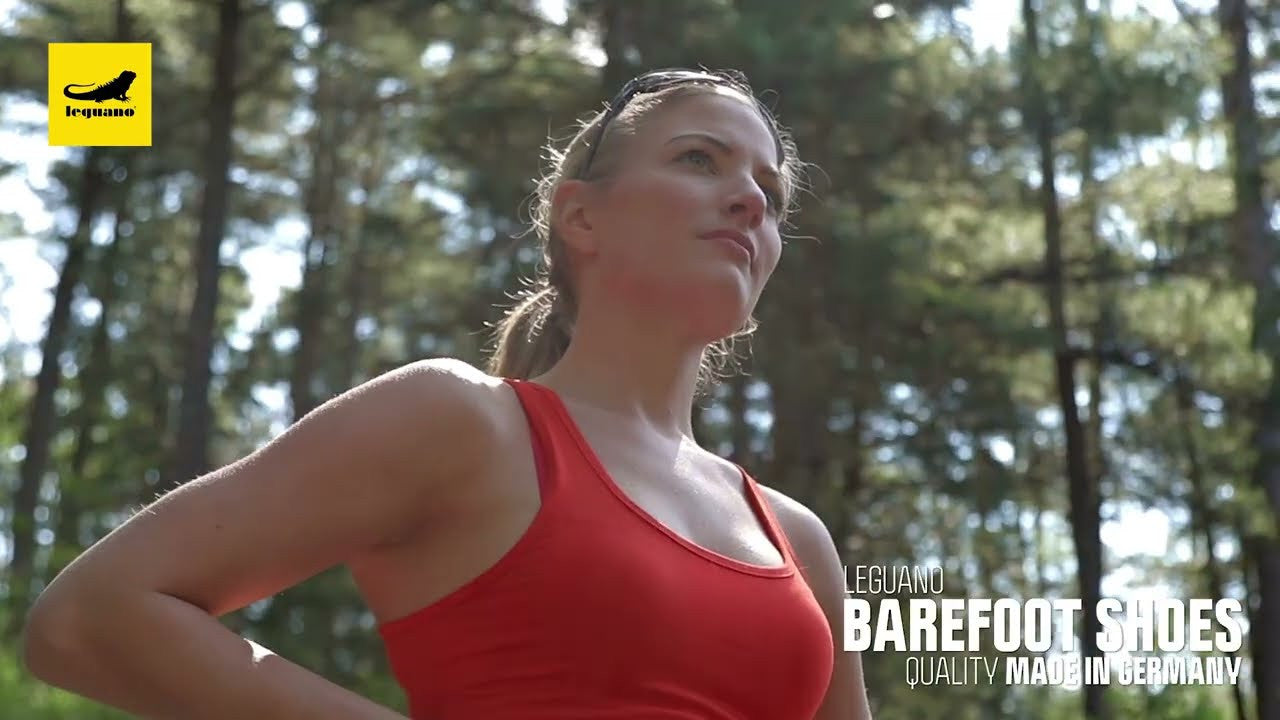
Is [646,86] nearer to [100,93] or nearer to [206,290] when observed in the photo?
[100,93]

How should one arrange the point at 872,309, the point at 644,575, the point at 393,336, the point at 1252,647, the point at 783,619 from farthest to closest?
the point at 393,336
the point at 1252,647
the point at 872,309
the point at 783,619
the point at 644,575

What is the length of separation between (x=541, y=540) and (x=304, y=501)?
209 millimetres

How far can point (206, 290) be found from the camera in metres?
9.48

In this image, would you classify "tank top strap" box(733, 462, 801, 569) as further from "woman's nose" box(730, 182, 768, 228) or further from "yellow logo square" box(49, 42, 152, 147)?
"yellow logo square" box(49, 42, 152, 147)

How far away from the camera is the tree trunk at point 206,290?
915 cm

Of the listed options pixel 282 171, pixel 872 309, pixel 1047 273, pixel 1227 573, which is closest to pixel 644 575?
pixel 872 309

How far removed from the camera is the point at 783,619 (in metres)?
1.37

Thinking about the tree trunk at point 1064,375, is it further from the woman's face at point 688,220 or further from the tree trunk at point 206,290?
the woman's face at point 688,220

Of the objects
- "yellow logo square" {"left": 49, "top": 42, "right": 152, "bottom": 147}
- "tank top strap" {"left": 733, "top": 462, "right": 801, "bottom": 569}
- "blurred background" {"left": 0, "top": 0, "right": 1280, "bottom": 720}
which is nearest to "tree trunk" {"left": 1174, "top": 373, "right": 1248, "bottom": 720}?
"blurred background" {"left": 0, "top": 0, "right": 1280, "bottom": 720}

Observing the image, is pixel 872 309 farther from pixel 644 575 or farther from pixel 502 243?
pixel 644 575

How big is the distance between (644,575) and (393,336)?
13149mm

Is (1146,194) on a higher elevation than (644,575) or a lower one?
higher

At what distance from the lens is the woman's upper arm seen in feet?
→ 3.77

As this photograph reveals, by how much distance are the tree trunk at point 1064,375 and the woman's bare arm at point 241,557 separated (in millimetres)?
10138
